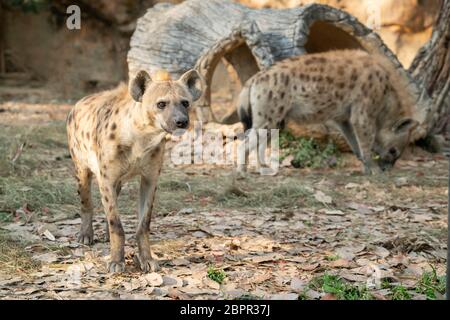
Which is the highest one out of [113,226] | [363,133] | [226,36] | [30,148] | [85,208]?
[226,36]

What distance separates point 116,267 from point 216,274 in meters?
0.47

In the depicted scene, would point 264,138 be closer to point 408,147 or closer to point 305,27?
point 305,27

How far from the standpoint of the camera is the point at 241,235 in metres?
4.10

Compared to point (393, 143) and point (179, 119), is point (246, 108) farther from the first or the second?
point (179, 119)

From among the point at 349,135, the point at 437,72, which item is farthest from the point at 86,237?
the point at 437,72

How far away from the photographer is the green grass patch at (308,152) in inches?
250

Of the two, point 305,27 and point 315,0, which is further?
point 315,0

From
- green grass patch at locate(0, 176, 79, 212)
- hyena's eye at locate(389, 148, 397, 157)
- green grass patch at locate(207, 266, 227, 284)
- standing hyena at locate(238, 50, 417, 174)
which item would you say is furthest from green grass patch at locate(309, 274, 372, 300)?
hyena's eye at locate(389, 148, 397, 157)

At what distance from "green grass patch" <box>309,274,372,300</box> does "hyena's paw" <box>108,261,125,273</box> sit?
2.90 ft

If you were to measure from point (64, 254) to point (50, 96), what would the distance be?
267 inches

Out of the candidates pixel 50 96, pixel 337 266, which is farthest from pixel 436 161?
pixel 50 96

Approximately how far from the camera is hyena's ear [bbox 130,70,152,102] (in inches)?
131

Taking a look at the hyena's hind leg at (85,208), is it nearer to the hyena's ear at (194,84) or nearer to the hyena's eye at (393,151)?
the hyena's ear at (194,84)

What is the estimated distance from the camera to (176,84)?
338 centimetres
